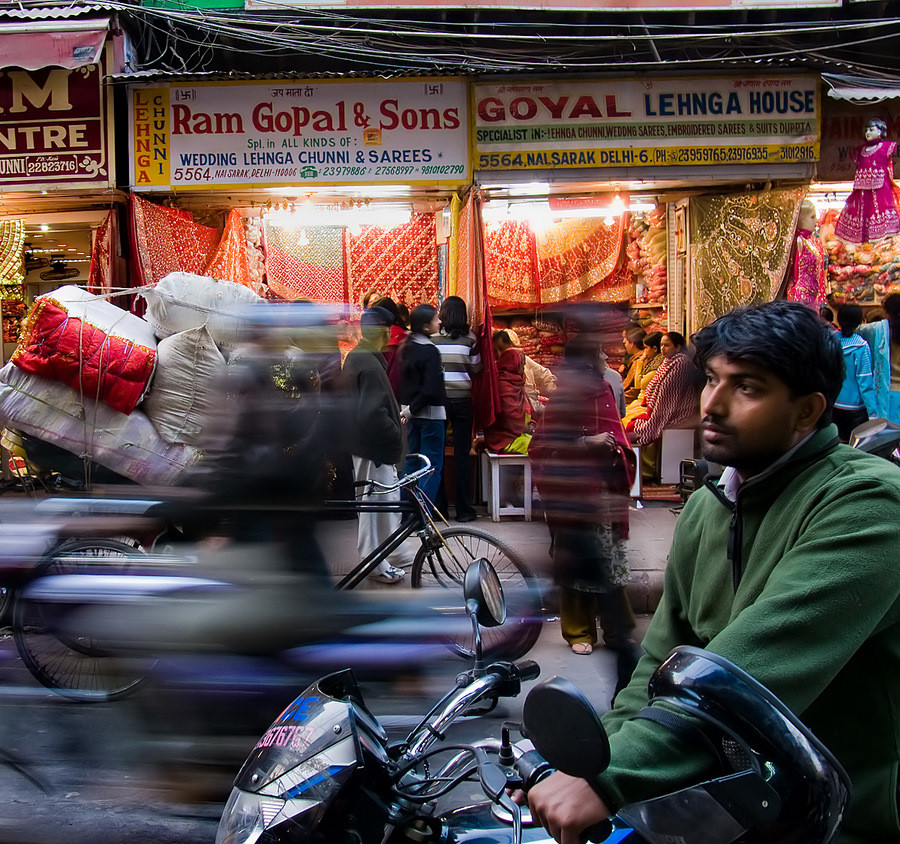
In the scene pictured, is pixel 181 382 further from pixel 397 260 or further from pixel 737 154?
pixel 737 154

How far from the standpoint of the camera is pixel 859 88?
295 inches

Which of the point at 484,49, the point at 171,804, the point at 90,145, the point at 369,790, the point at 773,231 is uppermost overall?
the point at 484,49

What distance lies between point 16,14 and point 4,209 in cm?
195

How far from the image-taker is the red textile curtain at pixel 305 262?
28.8 feet

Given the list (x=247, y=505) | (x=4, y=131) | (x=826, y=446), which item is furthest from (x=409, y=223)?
(x=826, y=446)

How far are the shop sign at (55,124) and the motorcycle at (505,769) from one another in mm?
6832

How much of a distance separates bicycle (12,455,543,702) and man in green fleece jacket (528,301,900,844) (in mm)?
1999

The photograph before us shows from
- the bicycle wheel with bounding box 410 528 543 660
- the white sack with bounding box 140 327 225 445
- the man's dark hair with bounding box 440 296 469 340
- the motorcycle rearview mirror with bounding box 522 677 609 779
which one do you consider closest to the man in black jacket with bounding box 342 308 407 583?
the bicycle wheel with bounding box 410 528 543 660

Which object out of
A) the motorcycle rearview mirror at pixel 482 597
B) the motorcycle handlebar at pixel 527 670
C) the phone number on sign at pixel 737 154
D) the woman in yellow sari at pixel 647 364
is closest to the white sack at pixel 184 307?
the motorcycle rearview mirror at pixel 482 597

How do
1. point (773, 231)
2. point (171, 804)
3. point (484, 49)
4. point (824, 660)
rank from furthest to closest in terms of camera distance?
point (773, 231) < point (484, 49) < point (171, 804) < point (824, 660)

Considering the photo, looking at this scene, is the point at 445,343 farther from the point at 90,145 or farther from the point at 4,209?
the point at 4,209

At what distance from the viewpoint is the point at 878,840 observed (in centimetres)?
138

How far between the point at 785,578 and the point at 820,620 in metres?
0.08

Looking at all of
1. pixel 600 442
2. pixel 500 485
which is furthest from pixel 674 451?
pixel 600 442
